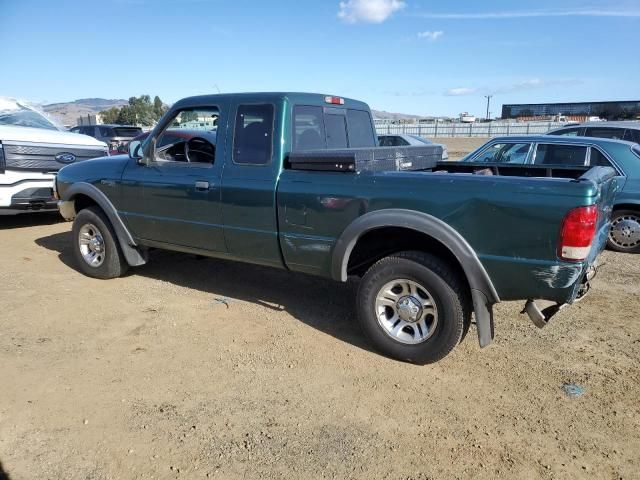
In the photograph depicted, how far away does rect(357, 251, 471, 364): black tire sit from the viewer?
3.46m

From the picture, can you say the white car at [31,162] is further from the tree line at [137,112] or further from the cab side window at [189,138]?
the tree line at [137,112]

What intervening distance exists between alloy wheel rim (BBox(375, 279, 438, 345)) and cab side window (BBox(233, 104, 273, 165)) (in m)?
1.49

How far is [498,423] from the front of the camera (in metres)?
3.00

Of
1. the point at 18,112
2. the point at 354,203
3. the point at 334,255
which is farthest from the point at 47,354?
the point at 18,112

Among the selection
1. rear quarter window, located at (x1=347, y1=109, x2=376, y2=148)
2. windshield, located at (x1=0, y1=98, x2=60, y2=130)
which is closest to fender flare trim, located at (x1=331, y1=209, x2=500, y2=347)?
rear quarter window, located at (x1=347, y1=109, x2=376, y2=148)

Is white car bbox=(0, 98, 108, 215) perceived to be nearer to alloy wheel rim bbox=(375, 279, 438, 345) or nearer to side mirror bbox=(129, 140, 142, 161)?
side mirror bbox=(129, 140, 142, 161)

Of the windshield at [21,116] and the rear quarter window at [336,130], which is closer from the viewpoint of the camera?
the rear quarter window at [336,130]

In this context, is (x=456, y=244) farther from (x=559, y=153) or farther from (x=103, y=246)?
(x=559, y=153)

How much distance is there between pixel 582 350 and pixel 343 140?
2.81m

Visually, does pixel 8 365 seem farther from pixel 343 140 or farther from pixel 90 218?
pixel 343 140

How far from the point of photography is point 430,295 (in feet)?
11.6

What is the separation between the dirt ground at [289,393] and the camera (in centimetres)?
266

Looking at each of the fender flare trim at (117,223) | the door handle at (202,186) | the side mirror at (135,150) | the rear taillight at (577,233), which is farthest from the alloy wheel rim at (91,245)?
the rear taillight at (577,233)

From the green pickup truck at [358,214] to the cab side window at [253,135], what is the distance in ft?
0.03
